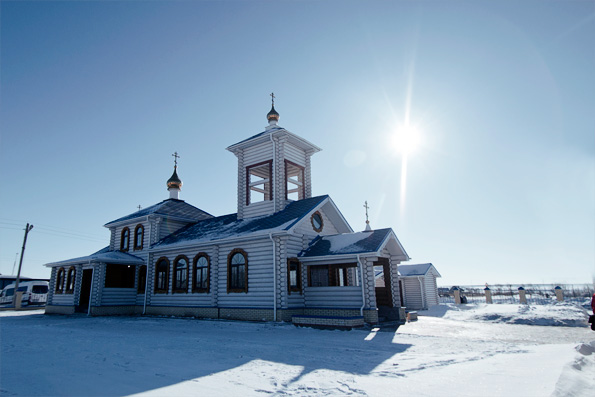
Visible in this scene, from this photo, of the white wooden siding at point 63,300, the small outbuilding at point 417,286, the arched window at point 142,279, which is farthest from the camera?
the small outbuilding at point 417,286

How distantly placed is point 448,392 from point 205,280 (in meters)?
15.5

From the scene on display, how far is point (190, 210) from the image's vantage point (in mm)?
25719

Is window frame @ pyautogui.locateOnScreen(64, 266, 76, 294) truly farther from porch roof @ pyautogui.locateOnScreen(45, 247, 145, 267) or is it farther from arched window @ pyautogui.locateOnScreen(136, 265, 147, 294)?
arched window @ pyautogui.locateOnScreen(136, 265, 147, 294)

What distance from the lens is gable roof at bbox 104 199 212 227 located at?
23.8 metres

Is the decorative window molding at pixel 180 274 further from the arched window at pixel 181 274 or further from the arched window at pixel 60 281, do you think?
the arched window at pixel 60 281

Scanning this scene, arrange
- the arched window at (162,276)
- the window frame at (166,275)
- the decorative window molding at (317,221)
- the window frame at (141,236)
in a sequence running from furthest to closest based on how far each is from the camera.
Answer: the window frame at (141,236)
the arched window at (162,276)
the window frame at (166,275)
the decorative window molding at (317,221)

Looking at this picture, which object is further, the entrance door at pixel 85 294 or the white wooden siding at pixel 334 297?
the entrance door at pixel 85 294

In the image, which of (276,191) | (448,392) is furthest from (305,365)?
(276,191)

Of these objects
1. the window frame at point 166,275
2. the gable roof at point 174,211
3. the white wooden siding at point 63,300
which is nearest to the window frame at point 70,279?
the white wooden siding at point 63,300

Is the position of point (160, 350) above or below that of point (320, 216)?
below

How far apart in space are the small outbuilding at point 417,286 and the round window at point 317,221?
13.2 metres

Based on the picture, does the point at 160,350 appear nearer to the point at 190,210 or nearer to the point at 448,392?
the point at 448,392

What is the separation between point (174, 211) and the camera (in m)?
24.5

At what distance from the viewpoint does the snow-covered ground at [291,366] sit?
506cm
